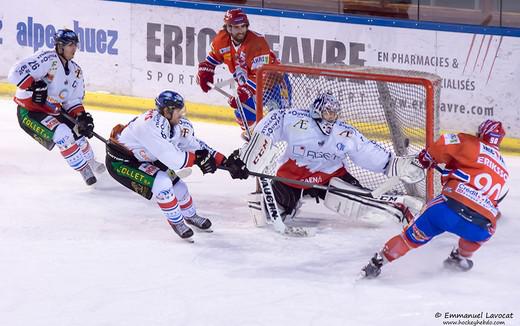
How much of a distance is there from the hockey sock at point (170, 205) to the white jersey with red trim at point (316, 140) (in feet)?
1.87

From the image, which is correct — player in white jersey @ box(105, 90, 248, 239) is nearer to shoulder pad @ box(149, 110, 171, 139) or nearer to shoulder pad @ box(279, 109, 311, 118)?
shoulder pad @ box(149, 110, 171, 139)

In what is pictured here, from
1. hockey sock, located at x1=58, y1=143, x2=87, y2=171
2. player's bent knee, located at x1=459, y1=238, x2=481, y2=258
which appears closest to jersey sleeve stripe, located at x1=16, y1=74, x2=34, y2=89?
hockey sock, located at x1=58, y1=143, x2=87, y2=171

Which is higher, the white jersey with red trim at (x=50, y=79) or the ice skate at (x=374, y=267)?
the white jersey with red trim at (x=50, y=79)

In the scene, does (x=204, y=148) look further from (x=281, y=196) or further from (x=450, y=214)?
(x=450, y=214)

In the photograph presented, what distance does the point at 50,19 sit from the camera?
965 cm

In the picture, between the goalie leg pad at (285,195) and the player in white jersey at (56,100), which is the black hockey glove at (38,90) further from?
the goalie leg pad at (285,195)

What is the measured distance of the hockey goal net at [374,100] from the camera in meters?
6.77

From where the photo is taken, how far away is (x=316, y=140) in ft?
21.8

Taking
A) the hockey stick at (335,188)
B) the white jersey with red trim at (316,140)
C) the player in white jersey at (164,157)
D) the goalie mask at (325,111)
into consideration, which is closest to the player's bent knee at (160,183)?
the player in white jersey at (164,157)

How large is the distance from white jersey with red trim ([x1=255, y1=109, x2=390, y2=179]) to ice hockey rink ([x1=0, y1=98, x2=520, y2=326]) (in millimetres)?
411

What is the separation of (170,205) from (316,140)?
841 millimetres

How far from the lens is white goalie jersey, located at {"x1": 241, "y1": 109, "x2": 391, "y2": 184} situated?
660 centimetres

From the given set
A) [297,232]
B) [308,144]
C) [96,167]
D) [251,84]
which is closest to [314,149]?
[308,144]

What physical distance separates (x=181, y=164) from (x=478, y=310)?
1.75m
